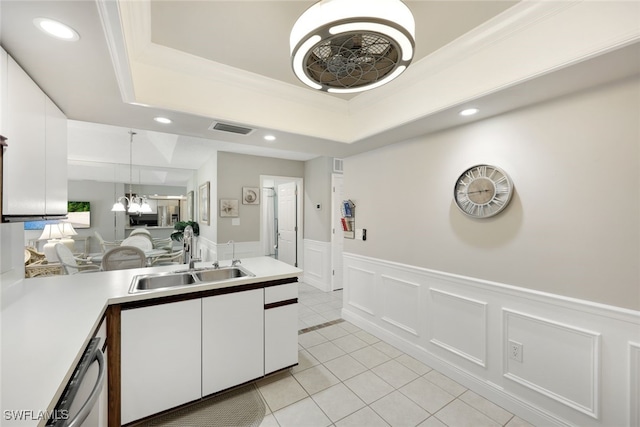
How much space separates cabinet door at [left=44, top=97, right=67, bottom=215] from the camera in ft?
5.25

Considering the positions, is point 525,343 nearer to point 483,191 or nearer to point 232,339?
point 483,191

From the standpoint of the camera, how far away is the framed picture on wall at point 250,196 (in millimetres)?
4617

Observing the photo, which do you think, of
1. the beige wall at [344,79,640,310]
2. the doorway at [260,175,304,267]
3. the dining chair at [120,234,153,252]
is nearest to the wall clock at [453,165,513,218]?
the beige wall at [344,79,640,310]

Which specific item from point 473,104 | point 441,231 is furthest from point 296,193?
point 473,104

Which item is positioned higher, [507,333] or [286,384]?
[507,333]

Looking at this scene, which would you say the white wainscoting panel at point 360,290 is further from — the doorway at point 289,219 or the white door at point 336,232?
the doorway at point 289,219

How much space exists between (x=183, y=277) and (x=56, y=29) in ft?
5.65

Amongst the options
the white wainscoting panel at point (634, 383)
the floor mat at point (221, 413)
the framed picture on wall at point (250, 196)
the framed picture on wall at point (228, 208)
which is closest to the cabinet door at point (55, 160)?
the floor mat at point (221, 413)

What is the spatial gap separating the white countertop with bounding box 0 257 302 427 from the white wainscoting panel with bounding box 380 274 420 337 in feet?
4.09

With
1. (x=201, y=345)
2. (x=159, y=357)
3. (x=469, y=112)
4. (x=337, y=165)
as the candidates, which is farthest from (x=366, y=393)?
(x=337, y=165)

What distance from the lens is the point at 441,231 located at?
92.2 inches

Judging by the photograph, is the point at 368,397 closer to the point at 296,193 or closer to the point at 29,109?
the point at 29,109

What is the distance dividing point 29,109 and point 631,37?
121 inches

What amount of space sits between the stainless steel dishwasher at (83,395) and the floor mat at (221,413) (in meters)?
0.63
